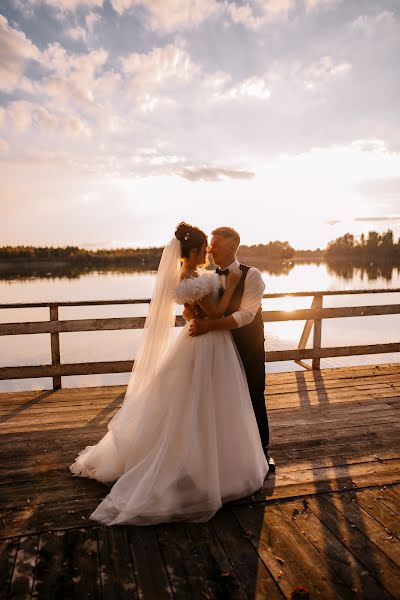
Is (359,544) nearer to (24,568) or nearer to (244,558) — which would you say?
(244,558)

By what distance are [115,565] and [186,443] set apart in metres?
0.98

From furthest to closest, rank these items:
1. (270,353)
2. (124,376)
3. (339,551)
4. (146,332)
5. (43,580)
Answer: (124,376) < (270,353) < (146,332) < (339,551) < (43,580)

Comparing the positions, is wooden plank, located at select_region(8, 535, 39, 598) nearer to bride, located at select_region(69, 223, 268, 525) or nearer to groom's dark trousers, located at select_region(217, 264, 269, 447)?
bride, located at select_region(69, 223, 268, 525)

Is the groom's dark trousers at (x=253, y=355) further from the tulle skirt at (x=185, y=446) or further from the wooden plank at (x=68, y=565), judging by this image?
the wooden plank at (x=68, y=565)

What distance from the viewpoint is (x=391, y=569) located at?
2691 millimetres

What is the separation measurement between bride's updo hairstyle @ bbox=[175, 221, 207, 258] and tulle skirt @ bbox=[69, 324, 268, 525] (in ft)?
2.35

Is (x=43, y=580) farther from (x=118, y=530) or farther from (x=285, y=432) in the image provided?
(x=285, y=432)

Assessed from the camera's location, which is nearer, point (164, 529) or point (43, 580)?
point (43, 580)

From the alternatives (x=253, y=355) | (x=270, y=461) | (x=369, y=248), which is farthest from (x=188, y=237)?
(x=369, y=248)

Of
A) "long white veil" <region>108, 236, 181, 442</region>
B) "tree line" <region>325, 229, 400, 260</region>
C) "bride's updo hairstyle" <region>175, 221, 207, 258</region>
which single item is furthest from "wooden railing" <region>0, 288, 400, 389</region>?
"tree line" <region>325, 229, 400, 260</region>

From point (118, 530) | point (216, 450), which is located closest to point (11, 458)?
point (118, 530)

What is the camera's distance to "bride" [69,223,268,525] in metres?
3.29

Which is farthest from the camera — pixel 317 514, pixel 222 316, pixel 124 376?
pixel 124 376

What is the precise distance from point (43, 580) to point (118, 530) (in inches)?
23.6
